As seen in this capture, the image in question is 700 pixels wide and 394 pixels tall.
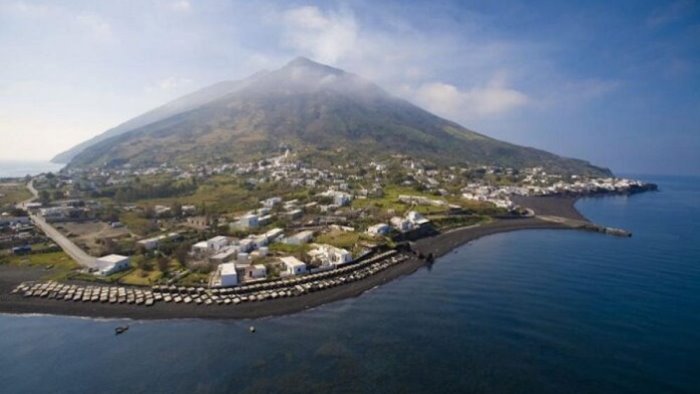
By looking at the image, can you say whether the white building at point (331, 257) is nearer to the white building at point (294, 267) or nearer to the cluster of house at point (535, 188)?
the white building at point (294, 267)

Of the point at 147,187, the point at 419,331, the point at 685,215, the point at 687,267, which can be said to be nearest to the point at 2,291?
the point at 419,331

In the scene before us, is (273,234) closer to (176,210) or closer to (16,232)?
(176,210)

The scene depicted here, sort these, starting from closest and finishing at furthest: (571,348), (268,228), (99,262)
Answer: (571,348) → (99,262) → (268,228)

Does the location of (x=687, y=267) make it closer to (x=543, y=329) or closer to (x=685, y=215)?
(x=543, y=329)

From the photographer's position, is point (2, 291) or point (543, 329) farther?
point (2, 291)

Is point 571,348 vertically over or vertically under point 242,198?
under

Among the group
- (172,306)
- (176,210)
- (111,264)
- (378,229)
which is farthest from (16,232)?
(378,229)
